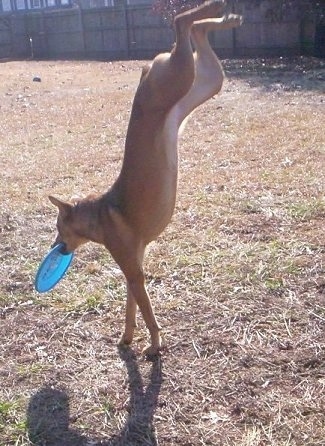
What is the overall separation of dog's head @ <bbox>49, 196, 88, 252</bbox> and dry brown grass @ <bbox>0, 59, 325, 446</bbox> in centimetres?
62

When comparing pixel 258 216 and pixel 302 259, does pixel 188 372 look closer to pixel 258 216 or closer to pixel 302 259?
pixel 302 259

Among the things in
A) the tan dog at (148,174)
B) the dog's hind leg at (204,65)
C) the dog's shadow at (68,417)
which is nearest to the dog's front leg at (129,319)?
the tan dog at (148,174)

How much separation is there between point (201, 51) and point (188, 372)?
175 cm

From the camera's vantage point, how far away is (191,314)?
418 cm

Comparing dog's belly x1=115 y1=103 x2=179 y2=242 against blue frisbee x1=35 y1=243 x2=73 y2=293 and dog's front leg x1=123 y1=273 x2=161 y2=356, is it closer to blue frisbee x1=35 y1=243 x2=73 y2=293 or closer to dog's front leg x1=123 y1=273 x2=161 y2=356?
dog's front leg x1=123 y1=273 x2=161 y2=356

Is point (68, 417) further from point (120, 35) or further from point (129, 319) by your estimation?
point (120, 35)

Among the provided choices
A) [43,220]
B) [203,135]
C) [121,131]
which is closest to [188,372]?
[43,220]

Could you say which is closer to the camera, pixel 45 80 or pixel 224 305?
pixel 224 305

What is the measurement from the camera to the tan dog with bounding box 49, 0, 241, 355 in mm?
3441

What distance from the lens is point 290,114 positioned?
1023cm

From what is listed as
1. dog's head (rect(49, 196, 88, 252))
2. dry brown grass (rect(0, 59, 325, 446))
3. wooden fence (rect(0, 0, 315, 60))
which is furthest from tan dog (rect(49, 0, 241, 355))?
wooden fence (rect(0, 0, 315, 60))

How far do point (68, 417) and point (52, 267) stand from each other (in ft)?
2.93

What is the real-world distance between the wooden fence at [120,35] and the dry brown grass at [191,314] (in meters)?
11.7

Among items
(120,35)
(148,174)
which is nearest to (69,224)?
(148,174)
